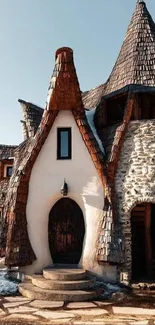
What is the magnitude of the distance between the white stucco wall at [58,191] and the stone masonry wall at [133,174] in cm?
75

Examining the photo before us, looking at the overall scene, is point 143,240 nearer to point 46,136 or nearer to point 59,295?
point 59,295

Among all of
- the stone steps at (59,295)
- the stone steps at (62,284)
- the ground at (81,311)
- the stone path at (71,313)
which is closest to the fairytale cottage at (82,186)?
the stone steps at (62,284)

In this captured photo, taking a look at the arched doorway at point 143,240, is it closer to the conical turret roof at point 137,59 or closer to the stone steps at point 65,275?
the stone steps at point 65,275

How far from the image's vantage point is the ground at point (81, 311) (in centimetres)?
613

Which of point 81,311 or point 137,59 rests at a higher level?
point 137,59

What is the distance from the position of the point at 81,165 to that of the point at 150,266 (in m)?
4.27

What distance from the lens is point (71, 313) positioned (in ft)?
22.2

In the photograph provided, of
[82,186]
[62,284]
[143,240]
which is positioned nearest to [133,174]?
[82,186]

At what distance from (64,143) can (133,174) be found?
2644 millimetres

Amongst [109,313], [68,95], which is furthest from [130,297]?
[68,95]

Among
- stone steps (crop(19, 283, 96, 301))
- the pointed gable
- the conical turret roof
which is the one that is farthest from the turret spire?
stone steps (crop(19, 283, 96, 301))

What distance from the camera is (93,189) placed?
10.4 meters

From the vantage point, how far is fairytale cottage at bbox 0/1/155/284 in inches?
390

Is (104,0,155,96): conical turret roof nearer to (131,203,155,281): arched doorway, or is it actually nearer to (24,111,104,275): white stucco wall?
(24,111,104,275): white stucco wall
